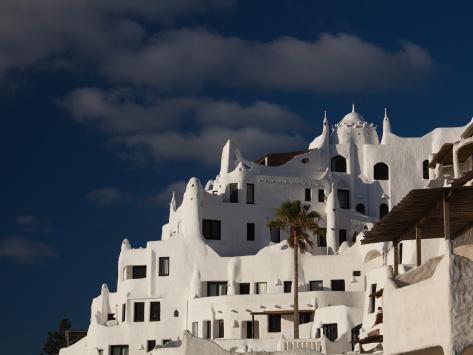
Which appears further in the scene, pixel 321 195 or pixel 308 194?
pixel 321 195

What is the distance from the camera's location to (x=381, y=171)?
3135 inches

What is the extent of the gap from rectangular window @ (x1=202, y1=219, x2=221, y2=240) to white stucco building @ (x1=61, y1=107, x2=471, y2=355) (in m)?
0.07

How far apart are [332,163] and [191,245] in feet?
49.2

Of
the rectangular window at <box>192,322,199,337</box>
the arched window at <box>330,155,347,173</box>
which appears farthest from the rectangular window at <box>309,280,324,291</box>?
the arched window at <box>330,155,347,173</box>

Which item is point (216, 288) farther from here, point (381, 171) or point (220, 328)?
point (381, 171)

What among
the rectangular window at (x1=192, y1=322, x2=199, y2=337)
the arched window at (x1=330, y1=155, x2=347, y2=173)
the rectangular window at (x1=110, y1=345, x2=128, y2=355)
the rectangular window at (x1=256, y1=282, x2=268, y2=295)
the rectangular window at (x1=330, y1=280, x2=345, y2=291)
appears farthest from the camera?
the arched window at (x1=330, y1=155, x2=347, y2=173)

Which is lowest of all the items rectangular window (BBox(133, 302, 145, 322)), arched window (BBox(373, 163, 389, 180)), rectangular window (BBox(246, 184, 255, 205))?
rectangular window (BBox(133, 302, 145, 322))

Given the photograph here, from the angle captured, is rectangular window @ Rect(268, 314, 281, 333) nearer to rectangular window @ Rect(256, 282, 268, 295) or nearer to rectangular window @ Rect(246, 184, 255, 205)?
rectangular window @ Rect(256, 282, 268, 295)

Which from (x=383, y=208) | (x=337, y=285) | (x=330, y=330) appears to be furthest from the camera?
(x=383, y=208)

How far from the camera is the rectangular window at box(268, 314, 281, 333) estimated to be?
66.2 metres

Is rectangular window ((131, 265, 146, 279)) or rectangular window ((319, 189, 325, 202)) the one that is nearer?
rectangular window ((131, 265, 146, 279))

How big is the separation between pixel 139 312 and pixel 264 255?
10.3m

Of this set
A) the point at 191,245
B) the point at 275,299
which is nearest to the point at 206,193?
the point at 191,245

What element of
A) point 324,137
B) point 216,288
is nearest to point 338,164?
point 324,137
